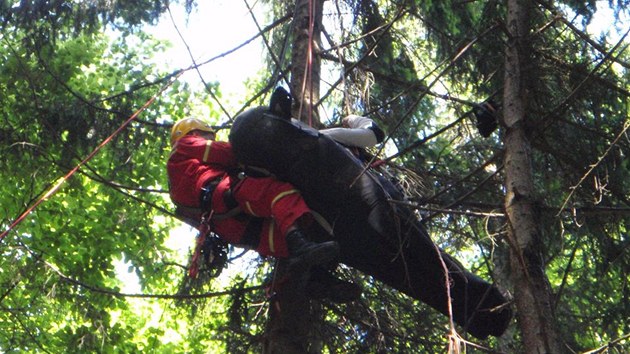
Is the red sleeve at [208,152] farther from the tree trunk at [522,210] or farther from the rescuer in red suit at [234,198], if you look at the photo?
the tree trunk at [522,210]

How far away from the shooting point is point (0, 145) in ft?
28.2

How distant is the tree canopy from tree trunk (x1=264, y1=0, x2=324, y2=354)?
117 millimetres

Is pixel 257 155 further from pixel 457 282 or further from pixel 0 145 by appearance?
pixel 0 145

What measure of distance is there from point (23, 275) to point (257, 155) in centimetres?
369

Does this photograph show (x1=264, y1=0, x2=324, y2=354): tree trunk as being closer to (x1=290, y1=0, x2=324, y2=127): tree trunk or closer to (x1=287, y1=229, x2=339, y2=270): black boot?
(x1=290, y1=0, x2=324, y2=127): tree trunk

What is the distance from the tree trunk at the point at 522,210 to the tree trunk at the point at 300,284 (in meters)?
1.37

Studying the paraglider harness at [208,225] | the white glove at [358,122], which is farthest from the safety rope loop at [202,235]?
the white glove at [358,122]

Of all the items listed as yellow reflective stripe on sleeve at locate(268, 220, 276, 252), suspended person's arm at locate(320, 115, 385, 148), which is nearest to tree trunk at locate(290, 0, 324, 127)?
suspended person's arm at locate(320, 115, 385, 148)

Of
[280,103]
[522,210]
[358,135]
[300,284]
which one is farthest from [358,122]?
[522,210]

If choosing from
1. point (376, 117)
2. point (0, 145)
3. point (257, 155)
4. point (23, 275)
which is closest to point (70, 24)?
point (0, 145)

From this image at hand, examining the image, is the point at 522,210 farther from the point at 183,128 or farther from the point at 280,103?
the point at 183,128

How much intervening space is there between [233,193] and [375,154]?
0.89 meters

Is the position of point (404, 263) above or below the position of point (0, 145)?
below

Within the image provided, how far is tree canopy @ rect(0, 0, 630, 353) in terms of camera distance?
17.3 feet
